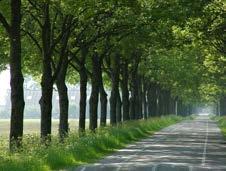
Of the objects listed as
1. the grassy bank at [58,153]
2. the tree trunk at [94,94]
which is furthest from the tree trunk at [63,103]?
the tree trunk at [94,94]

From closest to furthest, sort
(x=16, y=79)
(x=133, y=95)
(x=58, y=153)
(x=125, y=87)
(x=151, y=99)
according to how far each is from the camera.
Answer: (x=58, y=153), (x=16, y=79), (x=125, y=87), (x=133, y=95), (x=151, y=99)

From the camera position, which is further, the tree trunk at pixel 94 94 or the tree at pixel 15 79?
the tree trunk at pixel 94 94

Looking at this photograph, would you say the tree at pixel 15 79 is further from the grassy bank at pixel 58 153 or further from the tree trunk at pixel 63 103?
the tree trunk at pixel 63 103

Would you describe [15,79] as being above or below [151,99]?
below

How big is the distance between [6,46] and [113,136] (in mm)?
9269

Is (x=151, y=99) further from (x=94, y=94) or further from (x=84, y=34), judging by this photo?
(x=84, y=34)

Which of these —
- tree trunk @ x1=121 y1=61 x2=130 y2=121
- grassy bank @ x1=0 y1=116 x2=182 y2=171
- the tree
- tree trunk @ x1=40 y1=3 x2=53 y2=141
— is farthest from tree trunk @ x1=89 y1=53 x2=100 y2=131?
the tree

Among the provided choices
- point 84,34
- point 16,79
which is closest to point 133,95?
point 84,34

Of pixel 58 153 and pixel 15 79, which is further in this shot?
pixel 15 79

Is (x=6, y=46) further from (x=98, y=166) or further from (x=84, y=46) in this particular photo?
(x=98, y=166)

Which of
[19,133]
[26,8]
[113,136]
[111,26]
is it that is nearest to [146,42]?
[111,26]

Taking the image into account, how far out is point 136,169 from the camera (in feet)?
76.9

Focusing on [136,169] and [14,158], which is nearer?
[14,158]

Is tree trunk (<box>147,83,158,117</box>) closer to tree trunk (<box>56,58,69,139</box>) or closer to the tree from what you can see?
tree trunk (<box>56,58,69,139</box>)
